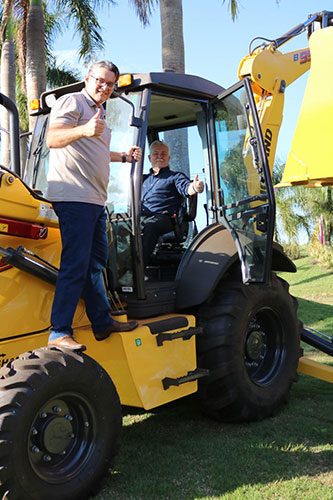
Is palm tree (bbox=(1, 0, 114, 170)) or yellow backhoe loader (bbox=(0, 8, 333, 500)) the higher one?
palm tree (bbox=(1, 0, 114, 170))

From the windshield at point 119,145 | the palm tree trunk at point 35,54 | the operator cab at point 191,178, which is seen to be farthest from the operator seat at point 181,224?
the palm tree trunk at point 35,54

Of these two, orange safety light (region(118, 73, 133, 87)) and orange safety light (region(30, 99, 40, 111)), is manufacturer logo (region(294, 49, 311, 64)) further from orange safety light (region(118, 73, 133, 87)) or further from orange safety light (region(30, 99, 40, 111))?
orange safety light (region(30, 99, 40, 111))

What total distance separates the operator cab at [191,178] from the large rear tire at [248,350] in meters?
0.26

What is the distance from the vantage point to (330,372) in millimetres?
5180

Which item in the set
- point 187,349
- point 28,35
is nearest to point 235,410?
point 187,349

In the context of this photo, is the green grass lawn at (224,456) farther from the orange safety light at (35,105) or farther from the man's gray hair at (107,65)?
the orange safety light at (35,105)

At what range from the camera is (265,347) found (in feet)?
16.8

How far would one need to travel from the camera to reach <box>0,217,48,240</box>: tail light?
356 cm

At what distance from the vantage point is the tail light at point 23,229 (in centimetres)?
356

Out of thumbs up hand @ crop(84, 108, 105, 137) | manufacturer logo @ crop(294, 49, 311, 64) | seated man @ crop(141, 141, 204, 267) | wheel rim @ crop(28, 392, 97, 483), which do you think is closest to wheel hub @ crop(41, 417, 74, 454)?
wheel rim @ crop(28, 392, 97, 483)

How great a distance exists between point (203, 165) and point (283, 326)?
1.61m

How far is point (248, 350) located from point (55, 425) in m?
2.09

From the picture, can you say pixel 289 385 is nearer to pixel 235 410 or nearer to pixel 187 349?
pixel 235 410

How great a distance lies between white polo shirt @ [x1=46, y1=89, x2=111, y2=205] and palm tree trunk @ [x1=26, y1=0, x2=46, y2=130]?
8999 mm
